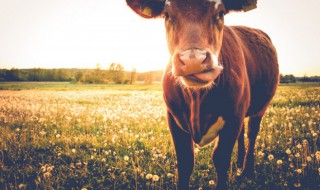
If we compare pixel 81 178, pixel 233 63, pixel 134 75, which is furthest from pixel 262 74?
pixel 134 75

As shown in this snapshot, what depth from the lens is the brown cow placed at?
218cm

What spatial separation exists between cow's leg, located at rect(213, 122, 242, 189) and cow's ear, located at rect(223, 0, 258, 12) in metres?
1.69

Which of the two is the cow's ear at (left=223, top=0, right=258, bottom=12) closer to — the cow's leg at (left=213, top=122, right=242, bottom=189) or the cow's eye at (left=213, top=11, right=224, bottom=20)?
the cow's eye at (left=213, top=11, right=224, bottom=20)

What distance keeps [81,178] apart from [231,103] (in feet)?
9.01

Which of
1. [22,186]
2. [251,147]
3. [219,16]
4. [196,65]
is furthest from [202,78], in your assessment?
[22,186]

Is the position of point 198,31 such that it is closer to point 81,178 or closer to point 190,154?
point 190,154

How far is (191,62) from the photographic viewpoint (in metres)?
2.03

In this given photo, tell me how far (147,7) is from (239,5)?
134 cm

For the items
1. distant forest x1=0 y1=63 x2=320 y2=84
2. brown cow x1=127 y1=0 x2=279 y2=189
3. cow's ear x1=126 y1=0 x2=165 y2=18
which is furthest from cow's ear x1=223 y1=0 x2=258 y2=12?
distant forest x1=0 y1=63 x2=320 y2=84

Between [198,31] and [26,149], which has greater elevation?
[198,31]

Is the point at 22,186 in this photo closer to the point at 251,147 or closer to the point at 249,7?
the point at 251,147

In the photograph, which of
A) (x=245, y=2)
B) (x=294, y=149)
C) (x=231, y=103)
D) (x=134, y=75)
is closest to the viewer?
(x=231, y=103)

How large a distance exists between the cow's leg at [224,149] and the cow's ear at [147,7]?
1.98 meters

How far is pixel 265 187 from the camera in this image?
3.37 metres
